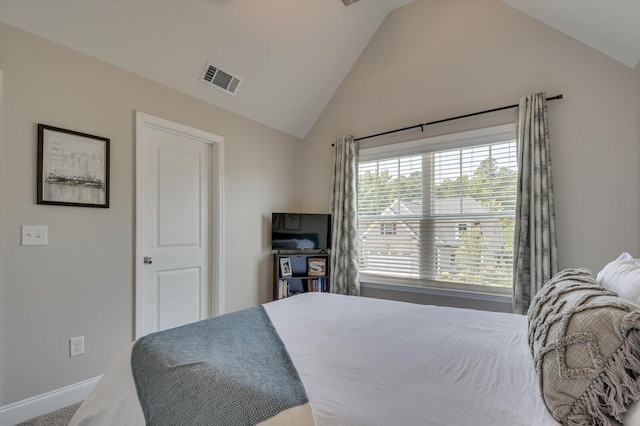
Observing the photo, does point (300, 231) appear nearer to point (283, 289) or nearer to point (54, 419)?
point (283, 289)

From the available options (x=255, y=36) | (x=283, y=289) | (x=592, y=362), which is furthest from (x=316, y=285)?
(x=592, y=362)

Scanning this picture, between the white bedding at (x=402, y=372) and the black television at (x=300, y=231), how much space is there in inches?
75.1

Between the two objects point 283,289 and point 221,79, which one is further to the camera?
point 283,289

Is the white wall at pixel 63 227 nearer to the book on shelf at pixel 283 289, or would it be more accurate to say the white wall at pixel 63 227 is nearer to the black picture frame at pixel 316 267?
the book on shelf at pixel 283 289

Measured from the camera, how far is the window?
2.95m

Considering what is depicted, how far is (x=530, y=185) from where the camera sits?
Answer: 8.80 feet

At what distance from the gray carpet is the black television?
84.2 inches

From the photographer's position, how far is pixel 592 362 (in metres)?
0.78

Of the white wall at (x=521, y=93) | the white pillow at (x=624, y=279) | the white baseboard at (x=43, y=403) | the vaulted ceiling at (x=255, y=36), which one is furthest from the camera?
the white wall at (x=521, y=93)

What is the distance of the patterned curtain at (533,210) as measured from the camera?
102 inches

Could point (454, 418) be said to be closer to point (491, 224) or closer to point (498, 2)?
point (491, 224)

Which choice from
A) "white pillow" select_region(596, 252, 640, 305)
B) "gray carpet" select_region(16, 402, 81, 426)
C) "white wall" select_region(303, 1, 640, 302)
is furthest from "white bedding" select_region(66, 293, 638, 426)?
"white wall" select_region(303, 1, 640, 302)

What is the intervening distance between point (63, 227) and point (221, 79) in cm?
182

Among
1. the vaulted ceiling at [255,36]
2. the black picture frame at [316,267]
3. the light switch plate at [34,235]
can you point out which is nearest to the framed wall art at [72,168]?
the light switch plate at [34,235]
